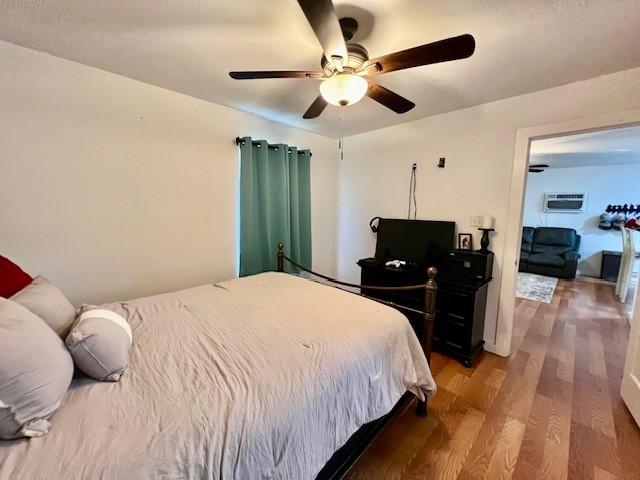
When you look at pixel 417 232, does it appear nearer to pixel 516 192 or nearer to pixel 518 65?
pixel 516 192

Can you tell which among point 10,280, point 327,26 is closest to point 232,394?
point 10,280

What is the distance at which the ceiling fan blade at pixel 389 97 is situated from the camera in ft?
5.44

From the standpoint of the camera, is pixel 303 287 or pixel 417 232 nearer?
pixel 303 287

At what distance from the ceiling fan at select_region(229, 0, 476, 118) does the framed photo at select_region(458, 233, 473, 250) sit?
159 centimetres

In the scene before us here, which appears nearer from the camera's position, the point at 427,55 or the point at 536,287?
the point at 427,55

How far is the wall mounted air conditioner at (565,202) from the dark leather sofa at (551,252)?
462 millimetres

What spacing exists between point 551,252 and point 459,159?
436 centimetres

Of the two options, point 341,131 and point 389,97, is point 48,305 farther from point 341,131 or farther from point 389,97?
point 341,131

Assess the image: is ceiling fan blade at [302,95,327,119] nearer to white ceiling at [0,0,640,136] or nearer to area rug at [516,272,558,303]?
white ceiling at [0,0,640,136]

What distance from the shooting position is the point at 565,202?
569cm

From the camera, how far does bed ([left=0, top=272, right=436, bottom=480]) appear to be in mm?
762

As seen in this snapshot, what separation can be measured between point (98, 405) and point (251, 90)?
2.27 meters

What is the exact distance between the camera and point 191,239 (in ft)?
8.41

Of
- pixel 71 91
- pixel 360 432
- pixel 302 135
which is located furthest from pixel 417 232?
pixel 71 91
